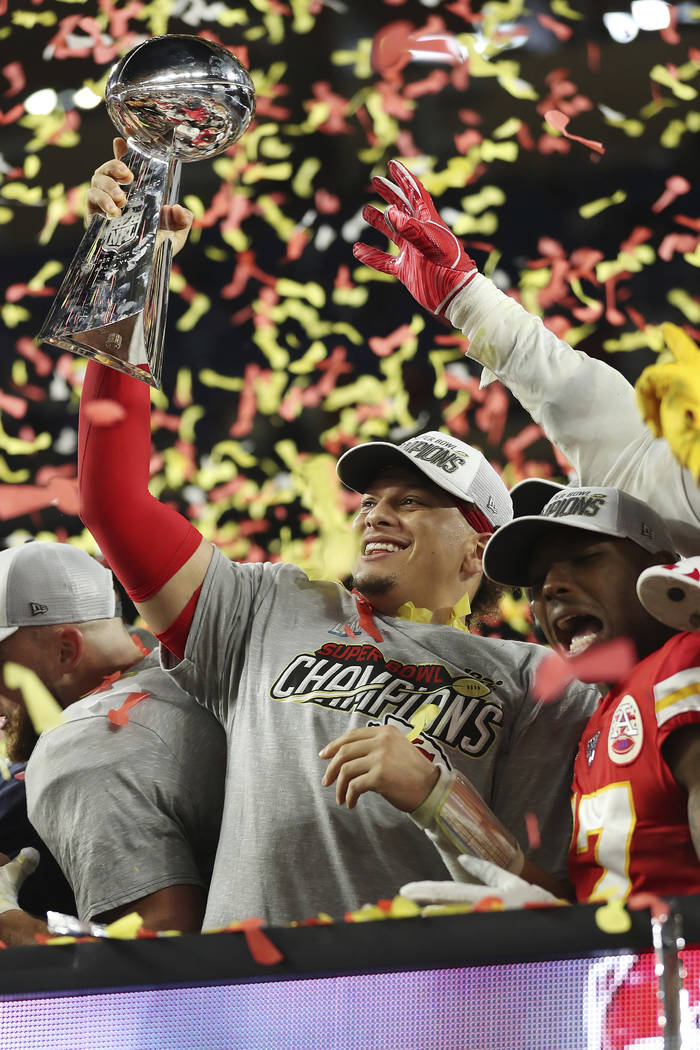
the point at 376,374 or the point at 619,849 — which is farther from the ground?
the point at 619,849

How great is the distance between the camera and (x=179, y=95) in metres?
1.53

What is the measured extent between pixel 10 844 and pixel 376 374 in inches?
60.9

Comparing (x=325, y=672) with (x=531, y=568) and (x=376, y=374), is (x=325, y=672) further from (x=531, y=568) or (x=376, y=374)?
(x=376, y=374)

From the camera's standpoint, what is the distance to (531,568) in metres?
1.66

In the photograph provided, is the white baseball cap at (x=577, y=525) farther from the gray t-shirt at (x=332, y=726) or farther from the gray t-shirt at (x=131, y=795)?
the gray t-shirt at (x=131, y=795)

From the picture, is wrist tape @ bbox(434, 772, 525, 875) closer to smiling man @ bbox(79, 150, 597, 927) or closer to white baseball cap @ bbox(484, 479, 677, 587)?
smiling man @ bbox(79, 150, 597, 927)

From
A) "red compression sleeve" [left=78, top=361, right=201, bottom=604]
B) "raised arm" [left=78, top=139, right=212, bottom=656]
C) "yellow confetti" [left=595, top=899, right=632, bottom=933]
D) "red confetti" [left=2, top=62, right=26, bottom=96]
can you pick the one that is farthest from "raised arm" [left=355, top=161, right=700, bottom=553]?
"red confetti" [left=2, top=62, right=26, bottom=96]

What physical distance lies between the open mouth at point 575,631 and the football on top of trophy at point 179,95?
2.41 ft

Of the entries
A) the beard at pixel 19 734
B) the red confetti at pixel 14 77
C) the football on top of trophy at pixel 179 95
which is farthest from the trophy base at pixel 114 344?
the red confetti at pixel 14 77

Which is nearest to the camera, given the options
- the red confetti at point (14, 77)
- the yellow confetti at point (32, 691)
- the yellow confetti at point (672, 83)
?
the yellow confetti at point (32, 691)

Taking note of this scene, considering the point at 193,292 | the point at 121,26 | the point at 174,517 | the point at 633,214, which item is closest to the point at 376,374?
the point at 193,292

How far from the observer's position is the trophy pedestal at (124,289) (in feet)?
4.59

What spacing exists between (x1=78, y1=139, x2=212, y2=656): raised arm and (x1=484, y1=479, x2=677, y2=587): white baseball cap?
43 cm

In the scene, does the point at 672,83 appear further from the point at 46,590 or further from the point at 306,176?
the point at 46,590
